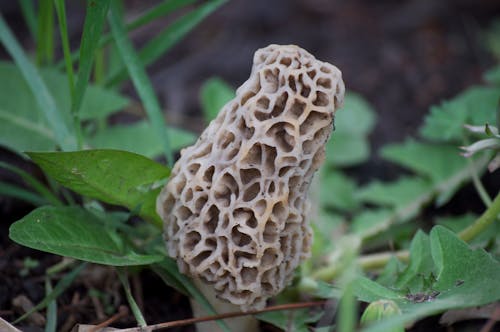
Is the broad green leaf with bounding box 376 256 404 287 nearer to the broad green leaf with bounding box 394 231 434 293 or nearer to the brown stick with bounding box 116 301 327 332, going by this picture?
the broad green leaf with bounding box 394 231 434 293

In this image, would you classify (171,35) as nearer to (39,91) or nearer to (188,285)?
(39,91)

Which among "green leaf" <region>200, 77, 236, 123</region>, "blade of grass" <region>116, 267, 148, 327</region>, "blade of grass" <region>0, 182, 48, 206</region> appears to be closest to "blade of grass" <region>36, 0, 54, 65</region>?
"blade of grass" <region>0, 182, 48, 206</region>

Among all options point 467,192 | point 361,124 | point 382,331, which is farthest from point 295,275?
point 361,124

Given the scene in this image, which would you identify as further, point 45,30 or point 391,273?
point 45,30

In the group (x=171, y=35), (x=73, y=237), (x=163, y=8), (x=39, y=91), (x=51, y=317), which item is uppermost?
(x=163, y=8)

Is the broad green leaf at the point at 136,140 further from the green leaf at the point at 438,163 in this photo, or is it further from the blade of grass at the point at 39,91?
the green leaf at the point at 438,163

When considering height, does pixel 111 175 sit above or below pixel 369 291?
above

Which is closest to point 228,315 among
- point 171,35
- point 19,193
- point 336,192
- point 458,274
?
point 458,274

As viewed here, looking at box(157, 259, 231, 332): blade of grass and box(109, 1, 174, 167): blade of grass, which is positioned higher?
box(109, 1, 174, 167): blade of grass

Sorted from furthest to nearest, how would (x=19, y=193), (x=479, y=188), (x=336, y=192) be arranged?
(x=336, y=192) < (x=479, y=188) < (x=19, y=193)
